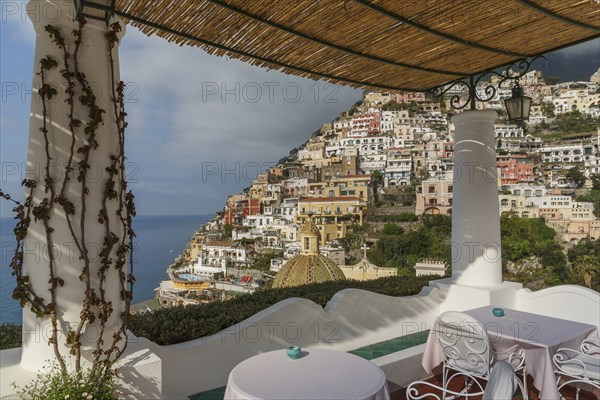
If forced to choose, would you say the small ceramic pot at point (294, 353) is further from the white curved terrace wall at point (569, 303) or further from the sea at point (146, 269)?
the sea at point (146, 269)

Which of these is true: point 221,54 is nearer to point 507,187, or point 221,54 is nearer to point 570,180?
point 507,187

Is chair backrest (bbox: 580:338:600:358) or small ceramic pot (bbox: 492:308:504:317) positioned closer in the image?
chair backrest (bbox: 580:338:600:358)

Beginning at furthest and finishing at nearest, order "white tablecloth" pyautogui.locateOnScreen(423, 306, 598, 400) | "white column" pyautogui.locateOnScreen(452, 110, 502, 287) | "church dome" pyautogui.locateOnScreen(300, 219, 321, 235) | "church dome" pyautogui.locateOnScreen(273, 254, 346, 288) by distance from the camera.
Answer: "church dome" pyautogui.locateOnScreen(300, 219, 321, 235), "church dome" pyautogui.locateOnScreen(273, 254, 346, 288), "white column" pyautogui.locateOnScreen(452, 110, 502, 287), "white tablecloth" pyautogui.locateOnScreen(423, 306, 598, 400)

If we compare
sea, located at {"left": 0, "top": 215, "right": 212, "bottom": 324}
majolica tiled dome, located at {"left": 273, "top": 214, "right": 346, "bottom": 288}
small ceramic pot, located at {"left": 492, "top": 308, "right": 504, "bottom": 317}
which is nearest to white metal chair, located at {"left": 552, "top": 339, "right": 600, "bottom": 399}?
small ceramic pot, located at {"left": 492, "top": 308, "right": 504, "bottom": 317}

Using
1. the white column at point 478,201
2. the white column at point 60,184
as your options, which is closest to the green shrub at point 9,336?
the white column at point 60,184

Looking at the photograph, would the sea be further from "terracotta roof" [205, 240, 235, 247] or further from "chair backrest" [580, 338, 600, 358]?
"chair backrest" [580, 338, 600, 358]

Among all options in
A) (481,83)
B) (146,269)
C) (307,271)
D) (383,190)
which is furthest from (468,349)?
(146,269)
